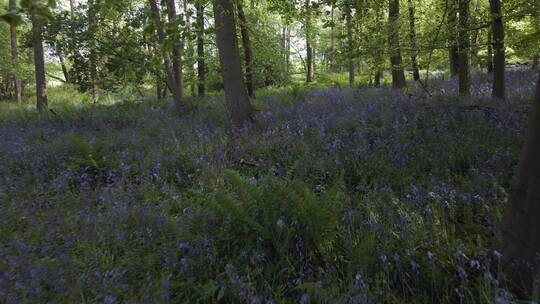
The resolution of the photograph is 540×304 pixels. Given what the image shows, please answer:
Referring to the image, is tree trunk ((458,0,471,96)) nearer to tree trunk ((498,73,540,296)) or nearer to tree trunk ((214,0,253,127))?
tree trunk ((214,0,253,127))

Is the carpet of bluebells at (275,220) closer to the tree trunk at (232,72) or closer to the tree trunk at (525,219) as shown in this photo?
the tree trunk at (525,219)

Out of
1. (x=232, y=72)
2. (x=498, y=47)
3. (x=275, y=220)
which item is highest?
(x=498, y=47)

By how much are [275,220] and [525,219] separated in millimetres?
1890

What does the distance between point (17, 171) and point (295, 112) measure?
5.71 metres

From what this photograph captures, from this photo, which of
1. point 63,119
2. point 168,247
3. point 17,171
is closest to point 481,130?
point 168,247

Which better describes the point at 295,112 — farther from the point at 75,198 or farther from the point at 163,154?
the point at 75,198

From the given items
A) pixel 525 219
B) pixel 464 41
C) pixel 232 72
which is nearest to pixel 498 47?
pixel 464 41

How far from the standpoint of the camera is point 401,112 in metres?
6.66

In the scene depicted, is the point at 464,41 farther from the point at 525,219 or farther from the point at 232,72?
the point at 525,219

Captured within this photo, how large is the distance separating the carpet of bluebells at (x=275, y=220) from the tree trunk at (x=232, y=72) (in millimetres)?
1476

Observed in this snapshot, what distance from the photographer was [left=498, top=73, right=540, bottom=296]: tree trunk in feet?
7.06

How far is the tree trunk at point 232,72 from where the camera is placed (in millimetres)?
7043

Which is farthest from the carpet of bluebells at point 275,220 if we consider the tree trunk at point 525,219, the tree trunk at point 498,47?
the tree trunk at point 498,47

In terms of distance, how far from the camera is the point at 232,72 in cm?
724
